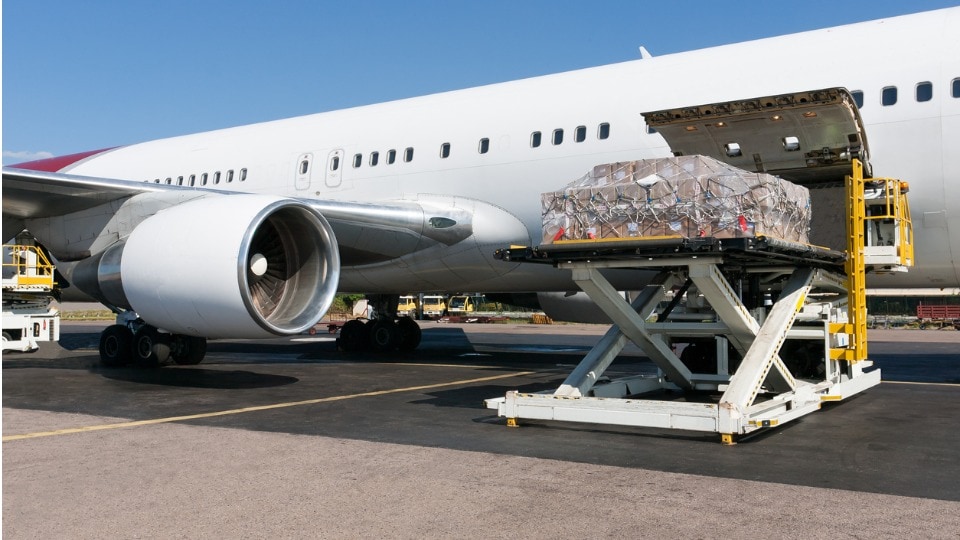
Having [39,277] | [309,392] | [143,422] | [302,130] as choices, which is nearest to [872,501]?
[143,422]

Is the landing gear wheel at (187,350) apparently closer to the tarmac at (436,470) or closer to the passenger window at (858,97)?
the tarmac at (436,470)

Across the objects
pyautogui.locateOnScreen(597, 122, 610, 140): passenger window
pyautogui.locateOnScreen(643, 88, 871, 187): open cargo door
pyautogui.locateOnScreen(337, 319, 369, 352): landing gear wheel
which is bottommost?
pyautogui.locateOnScreen(337, 319, 369, 352): landing gear wheel

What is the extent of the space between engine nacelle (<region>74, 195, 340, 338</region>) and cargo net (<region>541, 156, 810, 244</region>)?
319 centimetres

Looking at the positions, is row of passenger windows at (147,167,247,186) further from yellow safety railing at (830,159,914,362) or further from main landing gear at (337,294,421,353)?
yellow safety railing at (830,159,914,362)

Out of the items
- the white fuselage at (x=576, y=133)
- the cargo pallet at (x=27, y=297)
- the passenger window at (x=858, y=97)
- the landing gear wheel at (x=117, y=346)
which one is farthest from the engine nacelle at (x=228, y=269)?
the cargo pallet at (x=27, y=297)

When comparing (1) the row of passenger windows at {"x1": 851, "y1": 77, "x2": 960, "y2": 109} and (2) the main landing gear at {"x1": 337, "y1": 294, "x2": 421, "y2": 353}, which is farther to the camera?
(2) the main landing gear at {"x1": 337, "y1": 294, "x2": 421, "y2": 353}

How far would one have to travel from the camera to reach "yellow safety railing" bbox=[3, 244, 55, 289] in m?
17.0

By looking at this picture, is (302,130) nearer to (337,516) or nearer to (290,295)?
(290,295)

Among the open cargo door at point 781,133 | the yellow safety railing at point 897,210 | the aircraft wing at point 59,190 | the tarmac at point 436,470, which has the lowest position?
the tarmac at point 436,470

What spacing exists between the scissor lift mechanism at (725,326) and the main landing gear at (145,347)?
7.01 m

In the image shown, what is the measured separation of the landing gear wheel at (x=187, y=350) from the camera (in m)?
12.6

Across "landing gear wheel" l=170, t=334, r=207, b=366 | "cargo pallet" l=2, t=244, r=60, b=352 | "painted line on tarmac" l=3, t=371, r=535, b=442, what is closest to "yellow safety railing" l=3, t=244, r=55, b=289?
"cargo pallet" l=2, t=244, r=60, b=352

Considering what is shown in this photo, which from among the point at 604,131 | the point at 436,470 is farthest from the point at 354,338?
Answer: the point at 436,470

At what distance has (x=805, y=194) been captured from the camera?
7.55 meters
